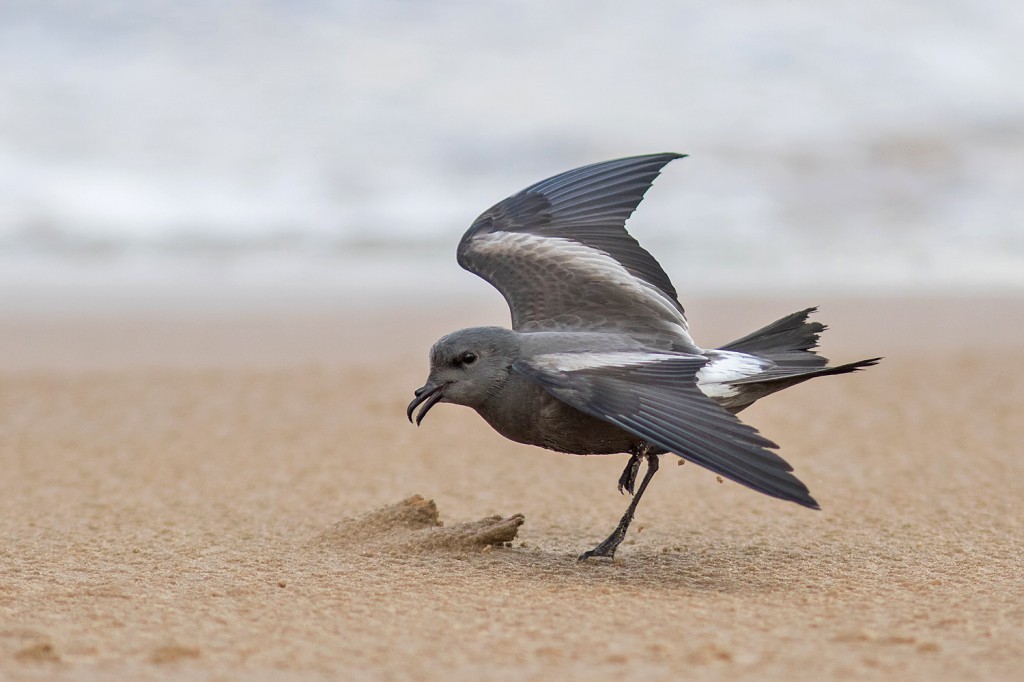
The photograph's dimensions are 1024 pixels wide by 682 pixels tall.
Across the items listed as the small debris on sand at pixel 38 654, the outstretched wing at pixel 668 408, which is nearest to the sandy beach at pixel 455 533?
the small debris on sand at pixel 38 654

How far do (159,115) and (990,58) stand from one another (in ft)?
46.1

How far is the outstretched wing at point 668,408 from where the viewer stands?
3824mm

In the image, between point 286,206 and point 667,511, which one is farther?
point 286,206

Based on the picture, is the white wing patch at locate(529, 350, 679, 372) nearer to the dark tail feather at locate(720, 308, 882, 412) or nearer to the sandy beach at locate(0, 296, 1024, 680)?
the dark tail feather at locate(720, 308, 882, 412)

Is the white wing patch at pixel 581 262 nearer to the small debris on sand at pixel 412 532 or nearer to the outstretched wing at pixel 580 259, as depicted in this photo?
the outstretched wing at pixel 580 259

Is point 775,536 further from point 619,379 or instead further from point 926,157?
point 926,157

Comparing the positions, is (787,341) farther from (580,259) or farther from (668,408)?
(668,408)

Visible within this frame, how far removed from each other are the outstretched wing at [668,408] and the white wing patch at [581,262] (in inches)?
28.0

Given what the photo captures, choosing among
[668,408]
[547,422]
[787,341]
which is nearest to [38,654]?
[547,422]

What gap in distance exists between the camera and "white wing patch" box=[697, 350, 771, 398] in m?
4.70

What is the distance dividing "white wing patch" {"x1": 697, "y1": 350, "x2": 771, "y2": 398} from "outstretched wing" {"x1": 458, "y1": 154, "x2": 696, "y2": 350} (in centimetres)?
27

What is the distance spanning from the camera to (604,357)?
4562 mm

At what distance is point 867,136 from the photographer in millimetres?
19219

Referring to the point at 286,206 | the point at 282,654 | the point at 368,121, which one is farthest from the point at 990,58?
the point at 282,654
